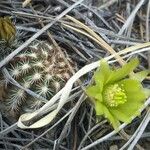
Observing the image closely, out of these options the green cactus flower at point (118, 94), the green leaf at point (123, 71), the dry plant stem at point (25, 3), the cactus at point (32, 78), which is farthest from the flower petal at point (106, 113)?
the dry plant stem at point (25, 3)

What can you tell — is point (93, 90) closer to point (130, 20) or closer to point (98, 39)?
point (98, 39)

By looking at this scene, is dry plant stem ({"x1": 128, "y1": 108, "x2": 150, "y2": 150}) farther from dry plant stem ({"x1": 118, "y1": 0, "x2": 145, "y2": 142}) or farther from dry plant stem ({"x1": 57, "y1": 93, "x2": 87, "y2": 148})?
dry plant stem ({"x1": 118, "y1": 0, "x2": 145, "y2": 142})

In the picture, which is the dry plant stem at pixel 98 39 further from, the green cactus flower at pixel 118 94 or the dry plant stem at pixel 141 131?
the dry plant stem at pixel 141 131

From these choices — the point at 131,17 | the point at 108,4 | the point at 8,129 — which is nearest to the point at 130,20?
the point at 131,17

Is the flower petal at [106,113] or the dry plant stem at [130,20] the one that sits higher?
the dry plant stem at [130,20]

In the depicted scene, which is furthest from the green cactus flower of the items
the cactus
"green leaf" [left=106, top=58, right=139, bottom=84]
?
the cactus

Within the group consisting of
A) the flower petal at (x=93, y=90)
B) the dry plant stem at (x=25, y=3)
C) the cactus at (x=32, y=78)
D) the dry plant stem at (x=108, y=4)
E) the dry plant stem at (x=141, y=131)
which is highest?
the dry plant stem at (x=25, y=3)

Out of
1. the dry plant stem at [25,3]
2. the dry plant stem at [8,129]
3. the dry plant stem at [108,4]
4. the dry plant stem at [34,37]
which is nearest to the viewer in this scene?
the dry plant stem at [8,129]
